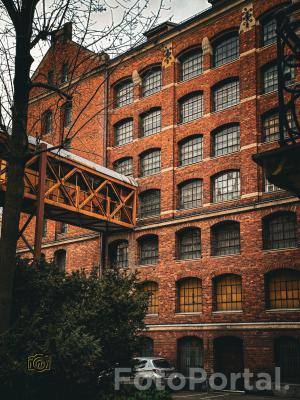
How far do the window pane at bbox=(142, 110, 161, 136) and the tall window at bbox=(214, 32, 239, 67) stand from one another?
411 cm

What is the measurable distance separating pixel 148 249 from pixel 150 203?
2.34 meters

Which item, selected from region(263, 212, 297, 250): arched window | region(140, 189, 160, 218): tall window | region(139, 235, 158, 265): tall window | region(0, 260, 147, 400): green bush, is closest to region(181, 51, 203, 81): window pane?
region(140, 189, 160, 218): tall window

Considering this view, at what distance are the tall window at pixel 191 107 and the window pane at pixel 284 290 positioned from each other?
8.98 metres

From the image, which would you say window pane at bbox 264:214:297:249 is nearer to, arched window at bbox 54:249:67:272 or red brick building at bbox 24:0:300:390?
red brick building at bbox 24:0:300:390

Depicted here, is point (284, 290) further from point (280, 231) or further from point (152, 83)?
point (152, 83)

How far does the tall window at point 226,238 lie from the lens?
23.2 meters

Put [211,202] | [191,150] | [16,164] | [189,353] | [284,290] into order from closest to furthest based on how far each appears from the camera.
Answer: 1. [16,164]
2. [284,290]
3. [189,353]
4. [211,202]
5. [191,150]

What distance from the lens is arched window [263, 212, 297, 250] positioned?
21406 millimetres

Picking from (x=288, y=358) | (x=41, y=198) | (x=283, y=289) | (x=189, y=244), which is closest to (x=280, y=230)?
(x=283, y=289)

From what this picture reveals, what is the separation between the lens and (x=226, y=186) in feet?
78.7

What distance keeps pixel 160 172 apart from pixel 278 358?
34.8ft

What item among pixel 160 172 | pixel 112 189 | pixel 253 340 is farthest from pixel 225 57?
pixel 253 340

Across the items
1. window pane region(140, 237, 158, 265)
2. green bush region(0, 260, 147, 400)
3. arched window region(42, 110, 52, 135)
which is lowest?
green bush region(0, 260, 147, 400)

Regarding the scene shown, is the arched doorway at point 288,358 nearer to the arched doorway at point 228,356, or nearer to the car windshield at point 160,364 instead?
the arched doorway at point 228,356
